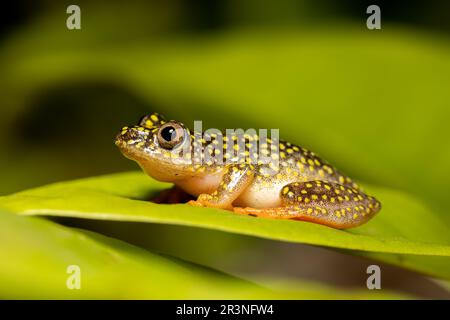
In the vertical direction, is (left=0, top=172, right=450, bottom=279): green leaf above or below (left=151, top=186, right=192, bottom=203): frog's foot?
above

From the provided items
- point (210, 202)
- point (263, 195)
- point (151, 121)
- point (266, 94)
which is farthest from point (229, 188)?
point (266, 94)

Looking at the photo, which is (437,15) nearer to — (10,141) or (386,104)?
(386,104)

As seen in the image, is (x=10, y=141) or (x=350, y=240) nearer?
(x=350, y=240)

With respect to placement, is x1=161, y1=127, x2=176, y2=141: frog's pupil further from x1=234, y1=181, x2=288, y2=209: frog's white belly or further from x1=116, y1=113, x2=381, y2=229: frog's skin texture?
x1=234, y1=181, x2=288, y2=209: frog's white belly

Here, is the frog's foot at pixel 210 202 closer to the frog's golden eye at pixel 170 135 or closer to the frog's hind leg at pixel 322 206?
the frog's hind leg at pixel 322 206

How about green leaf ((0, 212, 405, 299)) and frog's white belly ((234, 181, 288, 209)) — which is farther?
frog's white belly ((234, 181, 288, 209))

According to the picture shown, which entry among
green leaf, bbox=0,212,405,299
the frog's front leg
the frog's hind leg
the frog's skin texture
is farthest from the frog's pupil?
green leaf, bbox=0,212,405,299

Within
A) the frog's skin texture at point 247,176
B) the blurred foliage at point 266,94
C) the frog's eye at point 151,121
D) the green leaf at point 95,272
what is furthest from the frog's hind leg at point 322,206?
the green leaf at point 95,272

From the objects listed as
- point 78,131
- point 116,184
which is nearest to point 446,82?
point 116,184

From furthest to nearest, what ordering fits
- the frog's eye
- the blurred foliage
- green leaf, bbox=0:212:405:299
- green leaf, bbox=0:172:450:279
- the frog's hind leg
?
the blurred foliage
the frog's eye
the frog's hind leg
green leaf, bbox=0:172:450:279
green leaf, bbox=0:212:405:299
